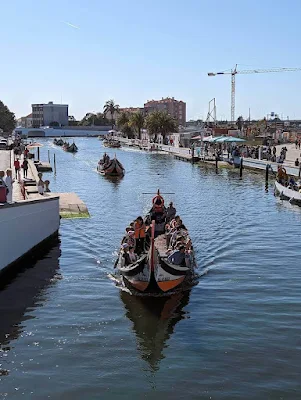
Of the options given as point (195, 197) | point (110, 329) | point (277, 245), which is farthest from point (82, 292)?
point (195, 197)

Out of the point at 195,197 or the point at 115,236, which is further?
the point at 195,197

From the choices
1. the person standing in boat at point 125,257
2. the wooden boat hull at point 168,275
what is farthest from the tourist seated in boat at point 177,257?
the person standing in boat at point 125,257

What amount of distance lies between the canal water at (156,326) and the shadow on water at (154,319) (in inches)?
1.3

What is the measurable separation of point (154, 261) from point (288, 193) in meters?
23.9

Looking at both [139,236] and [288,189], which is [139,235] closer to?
[139,236]

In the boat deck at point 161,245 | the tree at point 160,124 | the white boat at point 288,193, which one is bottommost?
the boat deck at point 161,245

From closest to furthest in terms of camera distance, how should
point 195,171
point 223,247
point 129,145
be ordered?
1. point 223,247
2. point 195,171
3. point 129,145

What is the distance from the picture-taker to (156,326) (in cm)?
1612

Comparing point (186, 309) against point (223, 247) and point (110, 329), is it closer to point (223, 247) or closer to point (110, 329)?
point (110, 329)

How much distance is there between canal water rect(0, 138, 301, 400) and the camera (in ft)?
42.0

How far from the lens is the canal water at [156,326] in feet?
42.0

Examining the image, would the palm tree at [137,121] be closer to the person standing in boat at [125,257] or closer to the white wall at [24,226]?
the white wall at [24,226]

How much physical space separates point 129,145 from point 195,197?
85419mm

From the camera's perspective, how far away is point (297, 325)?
16203mm
